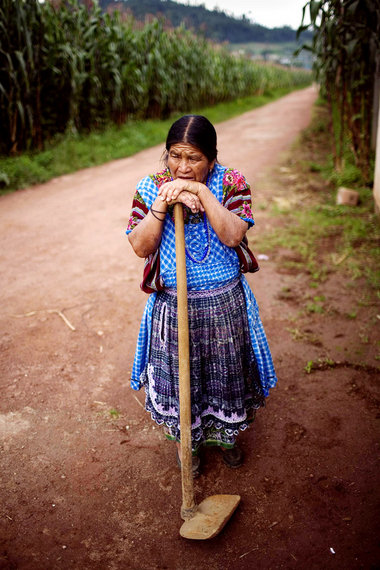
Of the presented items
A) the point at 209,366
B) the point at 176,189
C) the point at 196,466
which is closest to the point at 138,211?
the point at 176,189

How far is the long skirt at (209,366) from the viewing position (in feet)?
6.03

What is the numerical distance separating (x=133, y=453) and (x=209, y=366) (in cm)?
71

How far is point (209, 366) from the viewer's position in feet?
6.30

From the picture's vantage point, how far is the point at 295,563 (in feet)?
5.52

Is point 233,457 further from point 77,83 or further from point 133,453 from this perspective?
point 77,83

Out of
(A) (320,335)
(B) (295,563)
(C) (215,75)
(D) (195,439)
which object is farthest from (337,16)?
(C) (215,75)

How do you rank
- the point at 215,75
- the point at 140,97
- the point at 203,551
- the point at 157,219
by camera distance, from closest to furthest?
the point at 157,219 → the point at 203,551 → the point at 140,97 → the point at 215,75

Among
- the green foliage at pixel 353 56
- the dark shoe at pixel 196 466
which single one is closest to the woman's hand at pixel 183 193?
the dark shoe at pixel 196 466

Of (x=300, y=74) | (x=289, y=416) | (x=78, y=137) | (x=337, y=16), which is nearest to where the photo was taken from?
(x=289, y=416)

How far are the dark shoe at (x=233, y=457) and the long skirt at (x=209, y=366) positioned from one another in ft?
0.29

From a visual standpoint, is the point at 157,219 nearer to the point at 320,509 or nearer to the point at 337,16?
the point at 320,509

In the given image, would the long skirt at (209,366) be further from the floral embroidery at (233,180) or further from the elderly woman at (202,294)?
the floral embroidery at (233,180)

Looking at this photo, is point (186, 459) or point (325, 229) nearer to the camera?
point (186, 459)

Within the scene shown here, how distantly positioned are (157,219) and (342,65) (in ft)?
16.3
